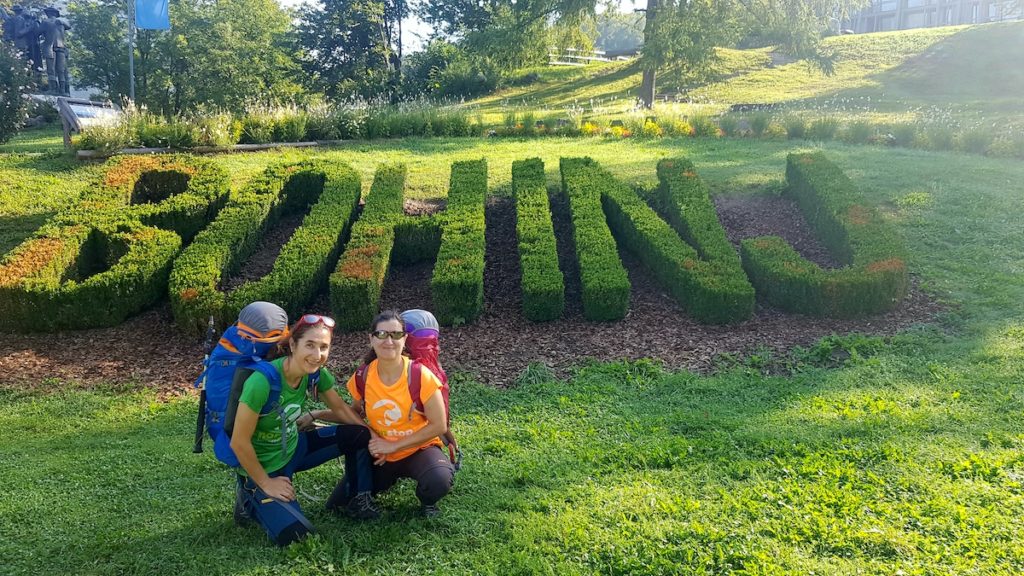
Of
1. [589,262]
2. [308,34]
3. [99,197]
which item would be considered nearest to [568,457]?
[589,262]

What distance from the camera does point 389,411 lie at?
4.13m

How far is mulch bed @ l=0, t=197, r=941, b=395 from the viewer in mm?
7012

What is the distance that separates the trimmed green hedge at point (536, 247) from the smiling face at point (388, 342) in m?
3.86

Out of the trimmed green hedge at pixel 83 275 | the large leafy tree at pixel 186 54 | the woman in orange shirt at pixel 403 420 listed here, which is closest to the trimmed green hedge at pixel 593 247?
the woman in orange shirt at pixel 403 420

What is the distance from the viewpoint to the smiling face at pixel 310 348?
386cm

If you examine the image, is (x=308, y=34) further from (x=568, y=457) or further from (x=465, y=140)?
(x=568, y=457)

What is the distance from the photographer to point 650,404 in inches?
239

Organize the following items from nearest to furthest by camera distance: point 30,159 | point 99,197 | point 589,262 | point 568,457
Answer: point 568,457
point 589,262
point 99,197
point 30,159

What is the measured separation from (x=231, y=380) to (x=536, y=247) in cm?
523

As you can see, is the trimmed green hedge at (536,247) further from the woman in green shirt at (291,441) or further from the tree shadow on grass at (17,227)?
the tree shadow on grass at (17,227)

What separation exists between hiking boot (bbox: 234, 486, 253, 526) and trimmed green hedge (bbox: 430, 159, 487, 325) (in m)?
3.82

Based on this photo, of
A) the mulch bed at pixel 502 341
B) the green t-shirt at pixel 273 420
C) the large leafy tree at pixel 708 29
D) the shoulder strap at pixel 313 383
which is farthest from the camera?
the large leafy tree at pixel 708 29

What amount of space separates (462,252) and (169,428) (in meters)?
3.53

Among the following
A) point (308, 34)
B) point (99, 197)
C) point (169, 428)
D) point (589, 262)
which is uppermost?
point (308, 34)
